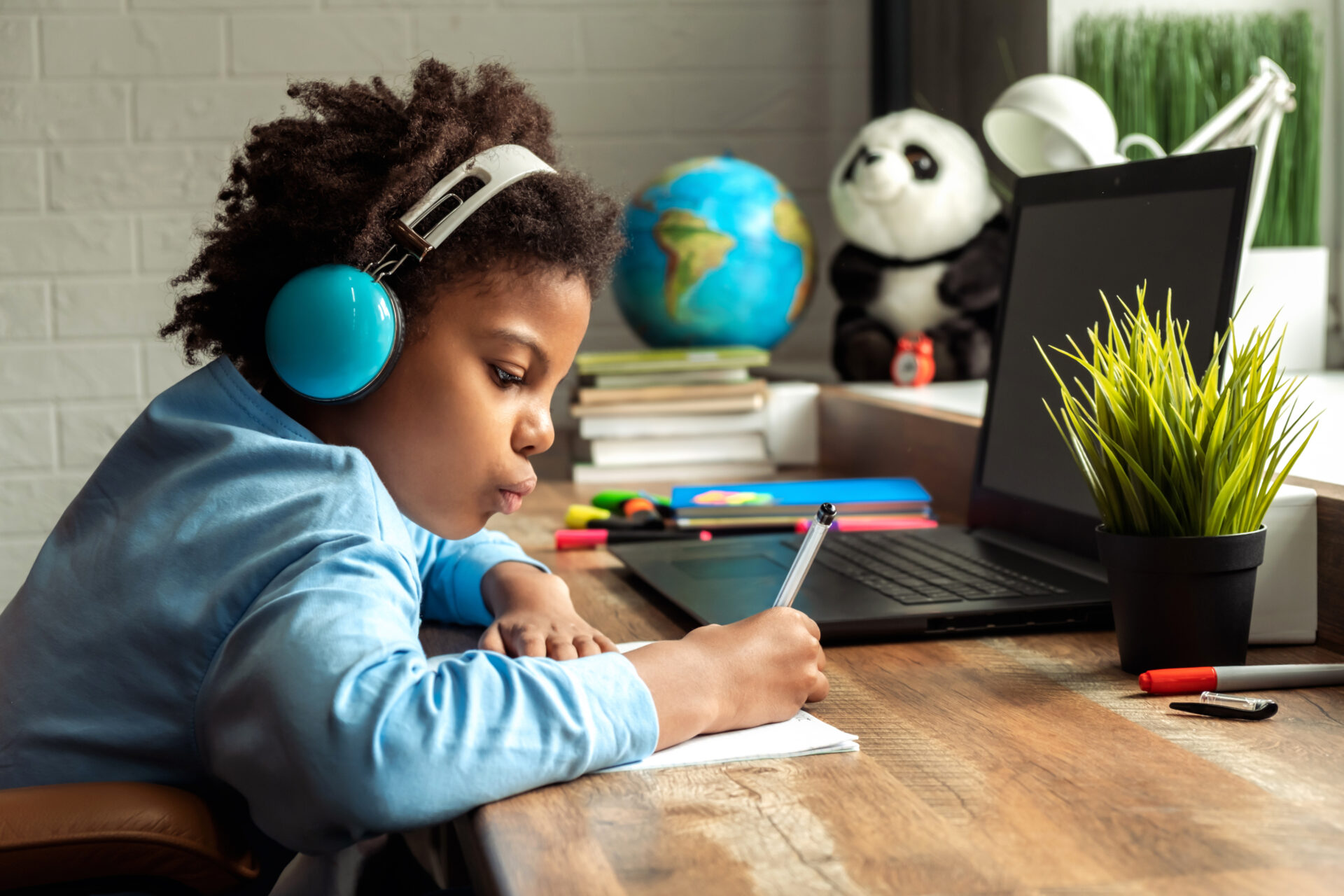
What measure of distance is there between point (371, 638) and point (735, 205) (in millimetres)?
1303

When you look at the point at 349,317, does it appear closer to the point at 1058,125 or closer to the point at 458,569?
the point at 458,569

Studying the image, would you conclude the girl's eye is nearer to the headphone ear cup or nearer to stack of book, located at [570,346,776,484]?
the headphone ear cup

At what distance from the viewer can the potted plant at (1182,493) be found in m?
0.75

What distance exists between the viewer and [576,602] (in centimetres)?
106

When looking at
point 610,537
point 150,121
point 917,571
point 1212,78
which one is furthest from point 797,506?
point 150,121

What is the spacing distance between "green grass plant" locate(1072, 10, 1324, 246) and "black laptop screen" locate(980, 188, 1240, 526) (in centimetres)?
60

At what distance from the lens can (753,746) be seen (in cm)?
68

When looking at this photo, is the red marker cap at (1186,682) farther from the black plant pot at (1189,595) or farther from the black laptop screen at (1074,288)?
the black laptop screen at (1074,288)

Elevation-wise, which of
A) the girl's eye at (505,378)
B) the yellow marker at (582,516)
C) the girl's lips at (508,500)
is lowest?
the yellow marker at (582,516)

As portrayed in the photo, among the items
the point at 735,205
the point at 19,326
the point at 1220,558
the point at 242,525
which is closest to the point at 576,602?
the point at 242,525

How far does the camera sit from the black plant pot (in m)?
0.76

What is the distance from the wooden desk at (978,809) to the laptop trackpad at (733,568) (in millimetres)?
284

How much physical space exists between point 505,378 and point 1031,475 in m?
0.54

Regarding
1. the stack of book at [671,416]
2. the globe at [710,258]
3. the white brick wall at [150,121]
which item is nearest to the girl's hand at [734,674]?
the stack of book at [671,416]
